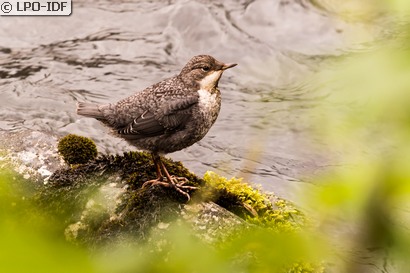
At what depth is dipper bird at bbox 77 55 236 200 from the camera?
400 cm

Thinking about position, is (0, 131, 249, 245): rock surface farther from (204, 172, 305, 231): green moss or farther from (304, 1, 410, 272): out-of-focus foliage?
(304, 1, 410, 272): out-of-focus foliage

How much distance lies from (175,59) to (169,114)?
176 inches

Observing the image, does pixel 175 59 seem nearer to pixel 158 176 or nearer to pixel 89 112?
pixel 89 112

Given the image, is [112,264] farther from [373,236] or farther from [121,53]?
[121,53]

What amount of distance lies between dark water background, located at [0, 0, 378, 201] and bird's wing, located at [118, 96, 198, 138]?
2149 millimetres

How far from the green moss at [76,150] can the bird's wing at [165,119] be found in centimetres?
40

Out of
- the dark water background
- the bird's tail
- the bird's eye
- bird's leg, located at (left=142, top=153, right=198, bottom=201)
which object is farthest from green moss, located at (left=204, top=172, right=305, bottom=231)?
the dark water background

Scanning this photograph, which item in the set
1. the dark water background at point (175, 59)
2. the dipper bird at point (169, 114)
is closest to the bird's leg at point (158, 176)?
the dipper bird at point (169, 114)

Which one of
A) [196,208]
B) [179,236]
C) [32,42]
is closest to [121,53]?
[32,42]

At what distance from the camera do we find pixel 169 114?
4008mm

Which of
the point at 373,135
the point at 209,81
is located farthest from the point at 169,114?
the point at 373,135

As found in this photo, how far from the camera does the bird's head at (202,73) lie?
4152 mm

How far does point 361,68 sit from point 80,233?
2.71 metres

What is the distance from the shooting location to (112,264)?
778 millimetres
